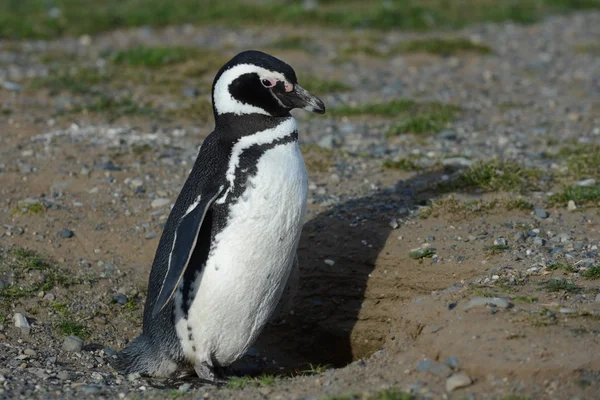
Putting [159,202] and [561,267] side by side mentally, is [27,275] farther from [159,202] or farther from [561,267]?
[561,267]

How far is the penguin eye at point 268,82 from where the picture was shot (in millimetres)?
3963

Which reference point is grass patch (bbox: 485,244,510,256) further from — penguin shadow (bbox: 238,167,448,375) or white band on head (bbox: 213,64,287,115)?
white band on head (bbox: 213,64,287,115)

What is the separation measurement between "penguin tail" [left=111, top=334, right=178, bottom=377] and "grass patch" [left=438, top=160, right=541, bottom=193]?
2242 mm

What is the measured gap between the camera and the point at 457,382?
3.28m

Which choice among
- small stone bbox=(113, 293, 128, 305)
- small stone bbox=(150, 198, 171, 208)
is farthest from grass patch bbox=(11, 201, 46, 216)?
small stone bbox=(113, 293, 128, 305)

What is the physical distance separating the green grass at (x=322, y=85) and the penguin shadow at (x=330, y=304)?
3.17 m

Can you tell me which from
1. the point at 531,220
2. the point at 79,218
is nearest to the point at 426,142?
the point at 531,220

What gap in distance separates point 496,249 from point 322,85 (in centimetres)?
395

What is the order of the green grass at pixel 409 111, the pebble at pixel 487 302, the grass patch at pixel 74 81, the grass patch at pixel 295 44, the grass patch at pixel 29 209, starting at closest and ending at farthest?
the pebble at pixel 487 302 → the grass patch at pixel 29 209 → the green grass at pixel 409 111 → the grass patch at pixel 74 81 → the grass patch at pixel 295 44

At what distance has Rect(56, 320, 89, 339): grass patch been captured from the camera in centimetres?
442

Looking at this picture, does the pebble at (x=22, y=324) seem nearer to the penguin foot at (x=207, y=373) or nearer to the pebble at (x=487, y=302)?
the penguin foot at (x=207, y=373)

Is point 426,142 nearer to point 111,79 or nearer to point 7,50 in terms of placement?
point 111,79

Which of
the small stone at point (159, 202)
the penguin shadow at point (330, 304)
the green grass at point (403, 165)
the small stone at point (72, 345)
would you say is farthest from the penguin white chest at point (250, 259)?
the green grass at point (403, 165)

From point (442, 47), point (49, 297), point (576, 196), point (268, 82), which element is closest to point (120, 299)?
point (49, 297)
